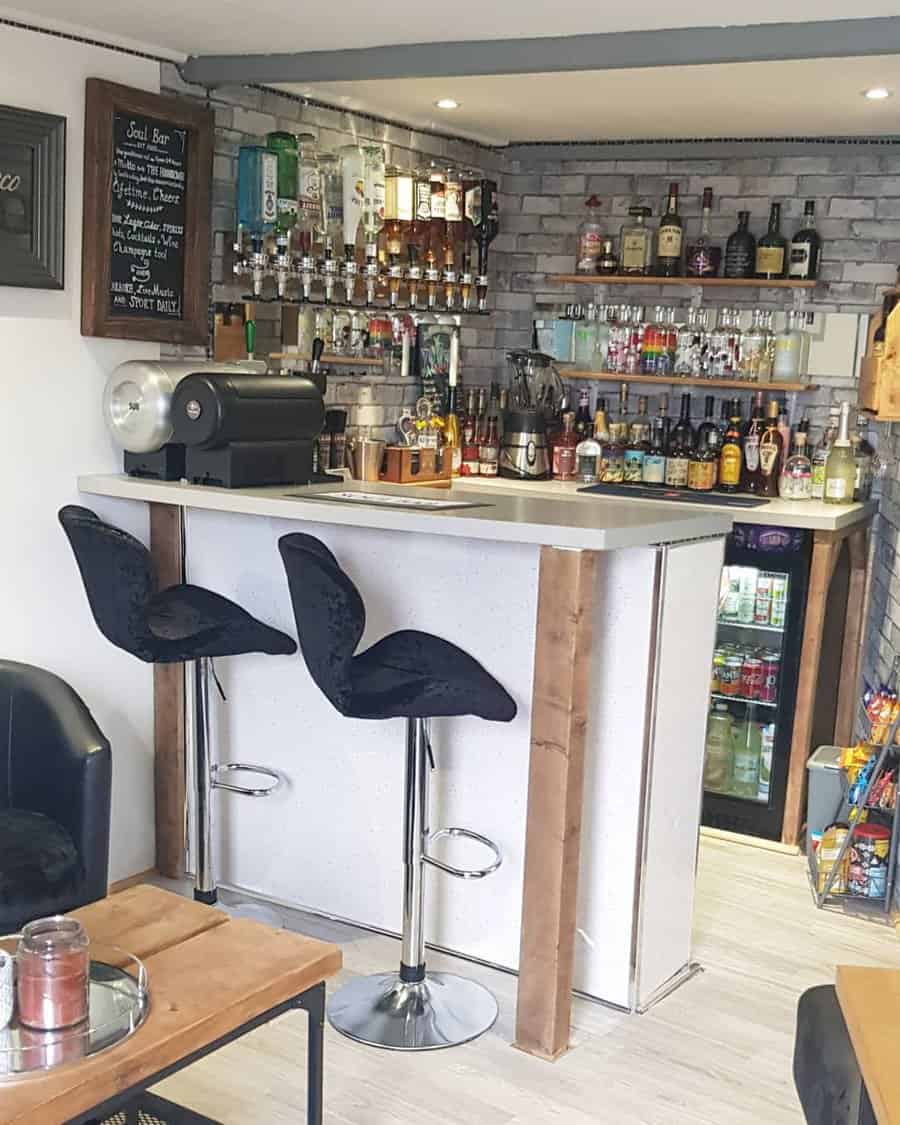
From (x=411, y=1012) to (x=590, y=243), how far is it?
321cm

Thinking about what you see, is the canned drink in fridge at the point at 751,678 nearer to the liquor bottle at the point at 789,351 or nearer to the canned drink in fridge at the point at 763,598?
the canned drink in fridge at the point at 763,598

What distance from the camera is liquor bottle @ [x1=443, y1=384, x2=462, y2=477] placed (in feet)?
16.7

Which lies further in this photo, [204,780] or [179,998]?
[204,780]

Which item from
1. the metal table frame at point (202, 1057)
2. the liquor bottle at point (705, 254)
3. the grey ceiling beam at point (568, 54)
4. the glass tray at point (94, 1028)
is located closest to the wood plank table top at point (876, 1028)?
the metal table frame at point (202, 1057)

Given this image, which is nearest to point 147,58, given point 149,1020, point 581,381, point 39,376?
point 39,376

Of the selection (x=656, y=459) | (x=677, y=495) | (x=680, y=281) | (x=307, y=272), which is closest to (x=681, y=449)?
(x=656, y=459)

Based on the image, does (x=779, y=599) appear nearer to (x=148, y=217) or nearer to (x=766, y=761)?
(x=766, y=761)

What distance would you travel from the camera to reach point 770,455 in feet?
15.6

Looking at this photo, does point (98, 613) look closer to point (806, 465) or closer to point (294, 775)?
point (294, 775)

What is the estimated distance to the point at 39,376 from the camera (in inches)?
134

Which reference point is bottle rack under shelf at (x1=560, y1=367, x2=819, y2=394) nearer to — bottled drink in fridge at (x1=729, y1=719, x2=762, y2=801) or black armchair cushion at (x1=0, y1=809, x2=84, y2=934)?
bottled drink in fridge at (x1=729, y1=719, x2=762, y2=801)

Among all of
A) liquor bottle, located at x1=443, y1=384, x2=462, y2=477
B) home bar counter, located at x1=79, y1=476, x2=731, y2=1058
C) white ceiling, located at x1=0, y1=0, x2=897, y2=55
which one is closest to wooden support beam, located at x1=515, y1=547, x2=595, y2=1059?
home bar counter, located at x1=79, y1=476, x2=731, y2=1058

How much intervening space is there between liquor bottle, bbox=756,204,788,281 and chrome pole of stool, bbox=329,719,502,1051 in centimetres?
260

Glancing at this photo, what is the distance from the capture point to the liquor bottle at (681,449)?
4.87 m
